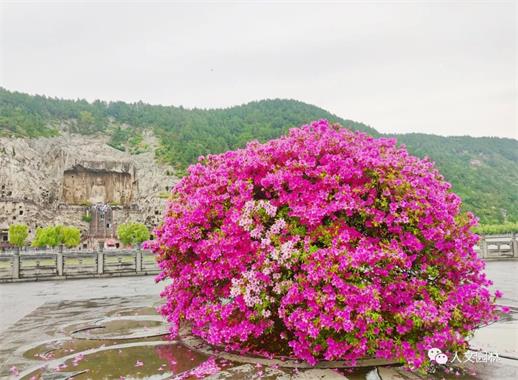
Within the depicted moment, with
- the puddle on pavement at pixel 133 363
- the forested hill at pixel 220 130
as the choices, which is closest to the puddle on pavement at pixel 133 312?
the puddle on pavement at pixel 133 363

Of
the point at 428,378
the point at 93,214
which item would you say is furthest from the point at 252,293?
the point at 93,214

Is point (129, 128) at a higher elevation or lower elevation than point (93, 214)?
higher

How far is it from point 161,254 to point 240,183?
2.13 m

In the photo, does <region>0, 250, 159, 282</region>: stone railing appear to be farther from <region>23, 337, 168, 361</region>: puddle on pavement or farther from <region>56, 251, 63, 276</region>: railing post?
<region>23, 337, 168, 361</region>: puddle on pavement

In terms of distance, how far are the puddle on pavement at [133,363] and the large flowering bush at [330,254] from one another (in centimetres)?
59

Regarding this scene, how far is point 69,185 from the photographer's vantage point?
11900cm

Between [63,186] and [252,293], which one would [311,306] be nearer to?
[252,293]

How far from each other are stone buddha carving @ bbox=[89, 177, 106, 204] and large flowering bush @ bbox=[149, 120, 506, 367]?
11916cm

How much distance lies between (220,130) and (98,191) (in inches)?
1971

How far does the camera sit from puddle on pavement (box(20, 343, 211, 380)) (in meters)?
6.46

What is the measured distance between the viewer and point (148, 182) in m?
122

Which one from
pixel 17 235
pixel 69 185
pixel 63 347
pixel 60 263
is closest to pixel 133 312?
pixel 63 347

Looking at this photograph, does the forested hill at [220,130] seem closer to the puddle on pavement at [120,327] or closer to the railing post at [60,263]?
the railing post at [60,263]

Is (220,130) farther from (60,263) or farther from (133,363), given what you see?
(133,363)
